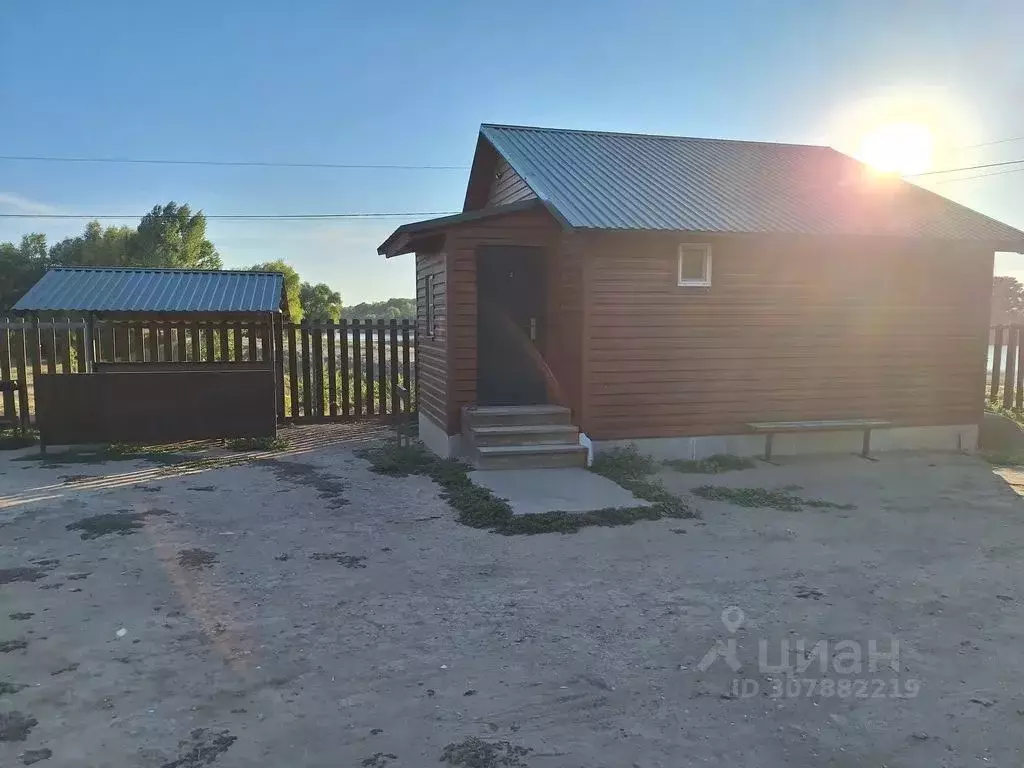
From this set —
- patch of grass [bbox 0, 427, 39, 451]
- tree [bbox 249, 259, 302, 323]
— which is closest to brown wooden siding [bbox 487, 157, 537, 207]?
patch of grass [bbox 0, 427, 39, 451]

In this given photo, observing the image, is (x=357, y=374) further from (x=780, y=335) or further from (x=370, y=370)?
(x=780, y=335)

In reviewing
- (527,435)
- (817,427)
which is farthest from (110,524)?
(817,427)

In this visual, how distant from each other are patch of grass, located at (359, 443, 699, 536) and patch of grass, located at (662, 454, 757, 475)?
0.36m

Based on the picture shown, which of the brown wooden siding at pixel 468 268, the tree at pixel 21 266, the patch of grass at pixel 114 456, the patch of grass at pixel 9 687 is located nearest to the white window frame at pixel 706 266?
the brown wooden siding at pixel 468 268

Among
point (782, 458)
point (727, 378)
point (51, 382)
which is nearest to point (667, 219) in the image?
point (727, 378)

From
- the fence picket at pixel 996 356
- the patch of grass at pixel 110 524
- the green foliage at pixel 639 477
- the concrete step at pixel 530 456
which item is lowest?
the patch of grass at pixel 110 524

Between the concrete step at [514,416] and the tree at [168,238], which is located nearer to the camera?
the concrete step at [514,416]

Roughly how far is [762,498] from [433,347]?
4.95m

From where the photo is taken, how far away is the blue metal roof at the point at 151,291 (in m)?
10.5

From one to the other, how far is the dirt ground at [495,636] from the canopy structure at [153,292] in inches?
159

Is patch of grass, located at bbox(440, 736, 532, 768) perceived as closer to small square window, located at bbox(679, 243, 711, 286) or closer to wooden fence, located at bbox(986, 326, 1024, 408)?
small square window, located at bbox(679, 243, 711, 286)

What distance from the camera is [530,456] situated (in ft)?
27.8

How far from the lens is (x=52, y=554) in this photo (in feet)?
18.3

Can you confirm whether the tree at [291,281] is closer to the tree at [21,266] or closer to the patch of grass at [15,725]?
the tree at [21,266]
